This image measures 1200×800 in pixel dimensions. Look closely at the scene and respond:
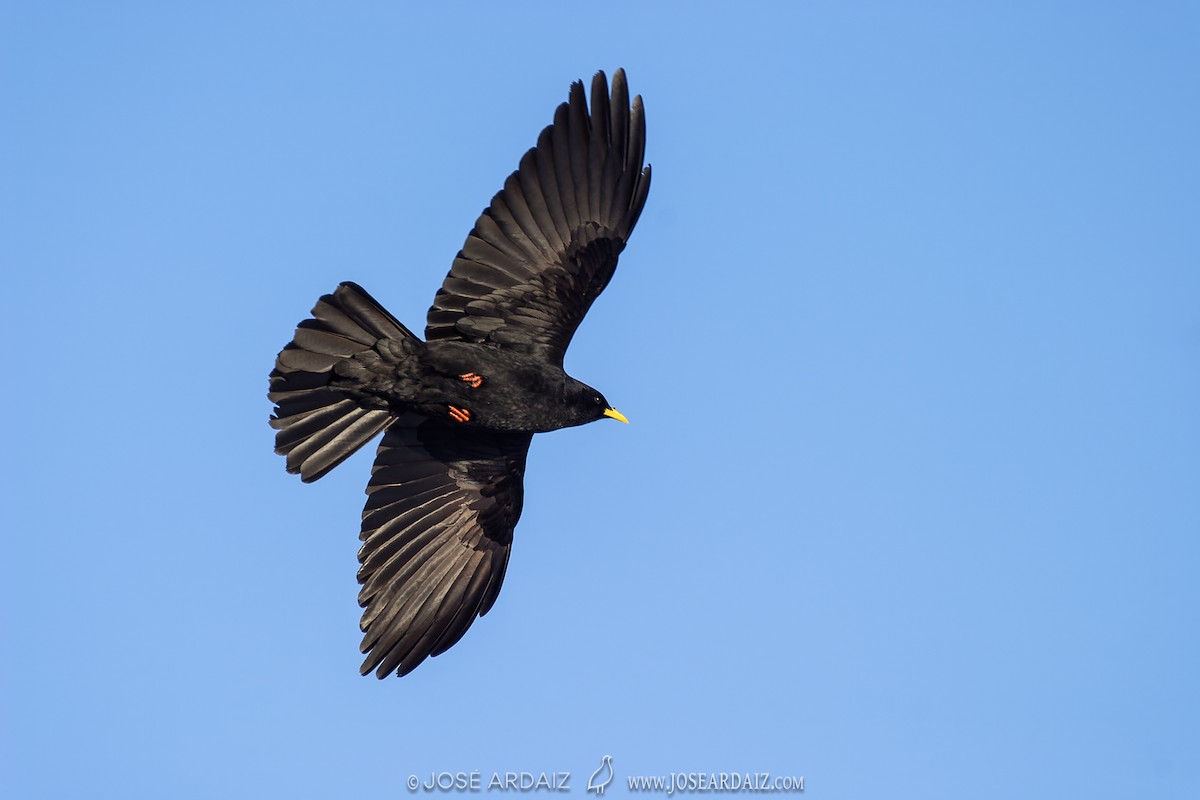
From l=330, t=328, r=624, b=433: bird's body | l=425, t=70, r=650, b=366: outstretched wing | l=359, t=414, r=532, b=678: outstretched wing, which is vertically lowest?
l=359, t=414, r=532, b=678: outstretched wing

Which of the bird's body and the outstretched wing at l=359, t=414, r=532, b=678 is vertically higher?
the bird's body

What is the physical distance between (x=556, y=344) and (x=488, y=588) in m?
2.78

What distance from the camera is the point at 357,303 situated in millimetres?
14234

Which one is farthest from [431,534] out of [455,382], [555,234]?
[555,234]

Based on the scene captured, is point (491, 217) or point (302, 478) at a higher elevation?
point (491, 217)

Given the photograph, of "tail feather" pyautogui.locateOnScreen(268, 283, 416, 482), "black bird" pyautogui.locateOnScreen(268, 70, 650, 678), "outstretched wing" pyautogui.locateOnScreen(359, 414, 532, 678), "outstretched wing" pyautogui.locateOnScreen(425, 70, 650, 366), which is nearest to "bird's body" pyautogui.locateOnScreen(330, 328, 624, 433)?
"black bird" pyautogui.locateOnScreen(268, 70, 650, 678)

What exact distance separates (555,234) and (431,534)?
11.2ft

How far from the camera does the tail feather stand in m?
14.3

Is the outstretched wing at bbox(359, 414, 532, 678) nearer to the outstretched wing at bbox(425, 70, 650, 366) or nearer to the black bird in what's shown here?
the black bird

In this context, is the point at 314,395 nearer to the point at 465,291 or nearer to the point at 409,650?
the point at 465,291

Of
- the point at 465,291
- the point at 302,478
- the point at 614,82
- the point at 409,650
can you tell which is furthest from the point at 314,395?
the point at 614,82

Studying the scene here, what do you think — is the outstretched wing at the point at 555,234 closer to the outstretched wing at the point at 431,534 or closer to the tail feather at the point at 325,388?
the tail feather at the point at 325,388

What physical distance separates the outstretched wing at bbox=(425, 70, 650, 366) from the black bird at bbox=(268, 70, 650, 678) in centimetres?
1

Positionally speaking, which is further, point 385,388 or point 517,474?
A: point 517,474
